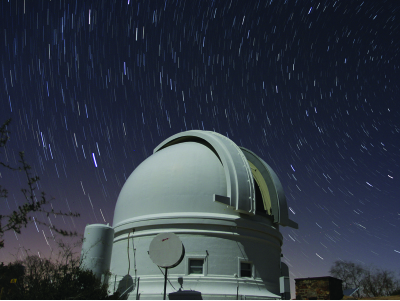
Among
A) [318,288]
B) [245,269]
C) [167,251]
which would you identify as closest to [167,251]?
[167,251]

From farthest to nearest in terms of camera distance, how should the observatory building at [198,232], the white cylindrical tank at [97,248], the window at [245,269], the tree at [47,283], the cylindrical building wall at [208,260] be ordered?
the white cylindrical tank at [97,248] < the window at [245,269] < the observatory building at [198,232] < the cylindrical building wall at [208,260] < the tree at [47,283]

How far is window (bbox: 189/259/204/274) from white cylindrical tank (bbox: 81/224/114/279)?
336 centimetres

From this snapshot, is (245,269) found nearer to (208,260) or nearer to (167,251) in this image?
(208,260)

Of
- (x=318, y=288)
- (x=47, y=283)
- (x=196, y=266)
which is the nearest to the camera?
(x=47, y=283)

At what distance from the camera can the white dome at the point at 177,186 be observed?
12.5 m

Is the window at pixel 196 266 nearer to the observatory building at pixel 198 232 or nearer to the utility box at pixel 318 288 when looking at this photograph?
the observatory building at pixel 198 232

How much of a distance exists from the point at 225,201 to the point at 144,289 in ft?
14.0

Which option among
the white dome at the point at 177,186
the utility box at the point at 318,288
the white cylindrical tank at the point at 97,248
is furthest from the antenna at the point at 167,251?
the utility box at the point at 318,288

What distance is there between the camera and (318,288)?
1073 cm

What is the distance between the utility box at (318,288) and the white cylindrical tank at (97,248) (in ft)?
23.4

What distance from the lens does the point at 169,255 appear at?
403 inches

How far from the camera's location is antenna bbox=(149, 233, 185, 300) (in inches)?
396

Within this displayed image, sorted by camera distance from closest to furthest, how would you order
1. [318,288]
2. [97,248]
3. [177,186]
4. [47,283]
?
[47,283] → [318,288] → [97,248] → [177,186]

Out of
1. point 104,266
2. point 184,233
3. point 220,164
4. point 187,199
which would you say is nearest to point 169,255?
point 184,233
